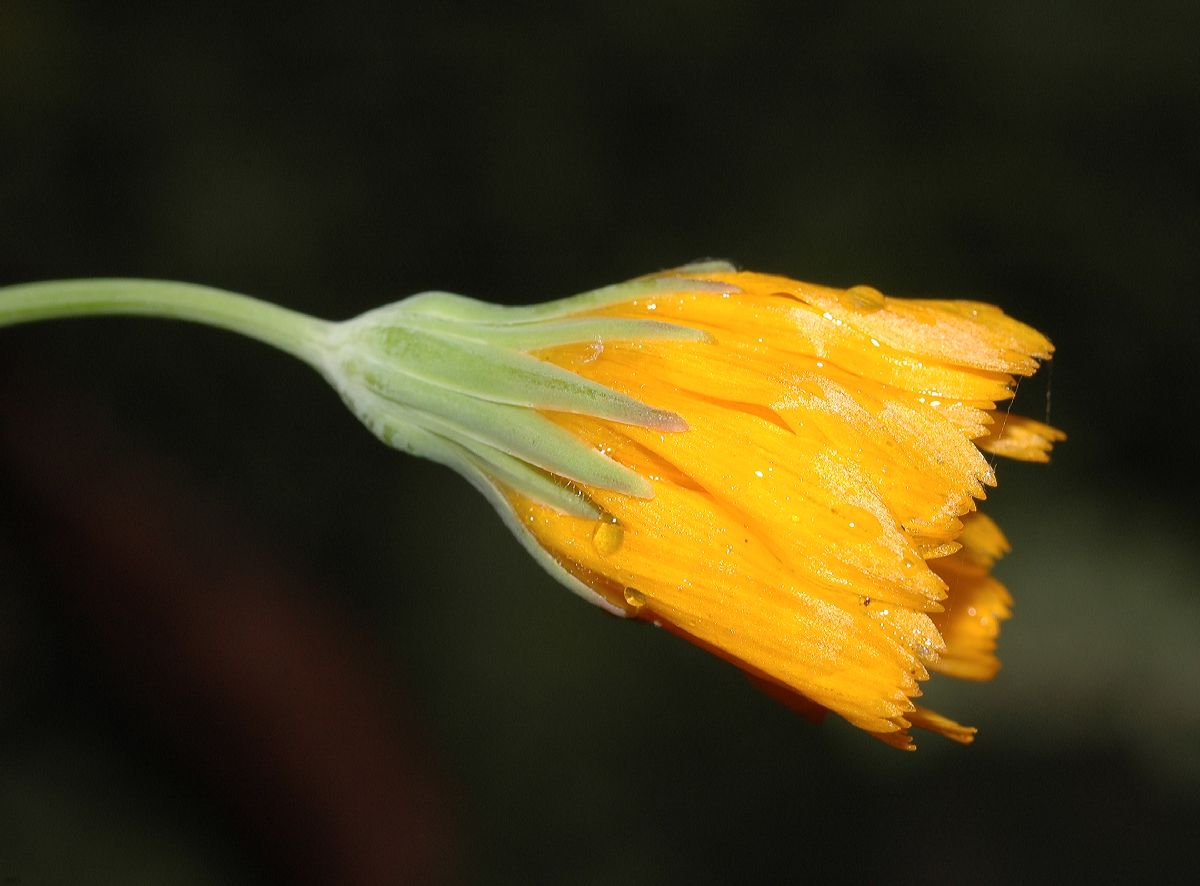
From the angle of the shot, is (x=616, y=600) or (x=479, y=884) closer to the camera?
(x=616, y=600)

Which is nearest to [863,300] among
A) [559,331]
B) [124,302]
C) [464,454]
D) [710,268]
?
[710,268]

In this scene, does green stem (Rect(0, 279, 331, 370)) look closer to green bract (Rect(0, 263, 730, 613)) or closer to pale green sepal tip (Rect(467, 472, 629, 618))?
green bract (Rect(0, 263, 730, 613))

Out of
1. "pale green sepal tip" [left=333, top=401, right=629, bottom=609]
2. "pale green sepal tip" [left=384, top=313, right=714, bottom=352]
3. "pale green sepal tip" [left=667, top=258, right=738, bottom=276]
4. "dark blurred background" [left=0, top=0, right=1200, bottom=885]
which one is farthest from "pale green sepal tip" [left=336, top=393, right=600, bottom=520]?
"dark blurred background" [left=0, top=0, right=1200, bottom=885]

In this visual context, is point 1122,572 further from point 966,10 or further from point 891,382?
point 891,382

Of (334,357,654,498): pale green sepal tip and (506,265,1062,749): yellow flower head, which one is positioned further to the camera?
(334,357,654,498): pale green sepal tip

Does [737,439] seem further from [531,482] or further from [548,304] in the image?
[548,304]

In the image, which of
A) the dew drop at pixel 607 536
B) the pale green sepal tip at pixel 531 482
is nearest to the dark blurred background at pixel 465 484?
the pale green sepal tip at pixel 531 482

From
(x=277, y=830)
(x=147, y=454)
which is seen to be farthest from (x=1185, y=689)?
(x=147, y=454)
